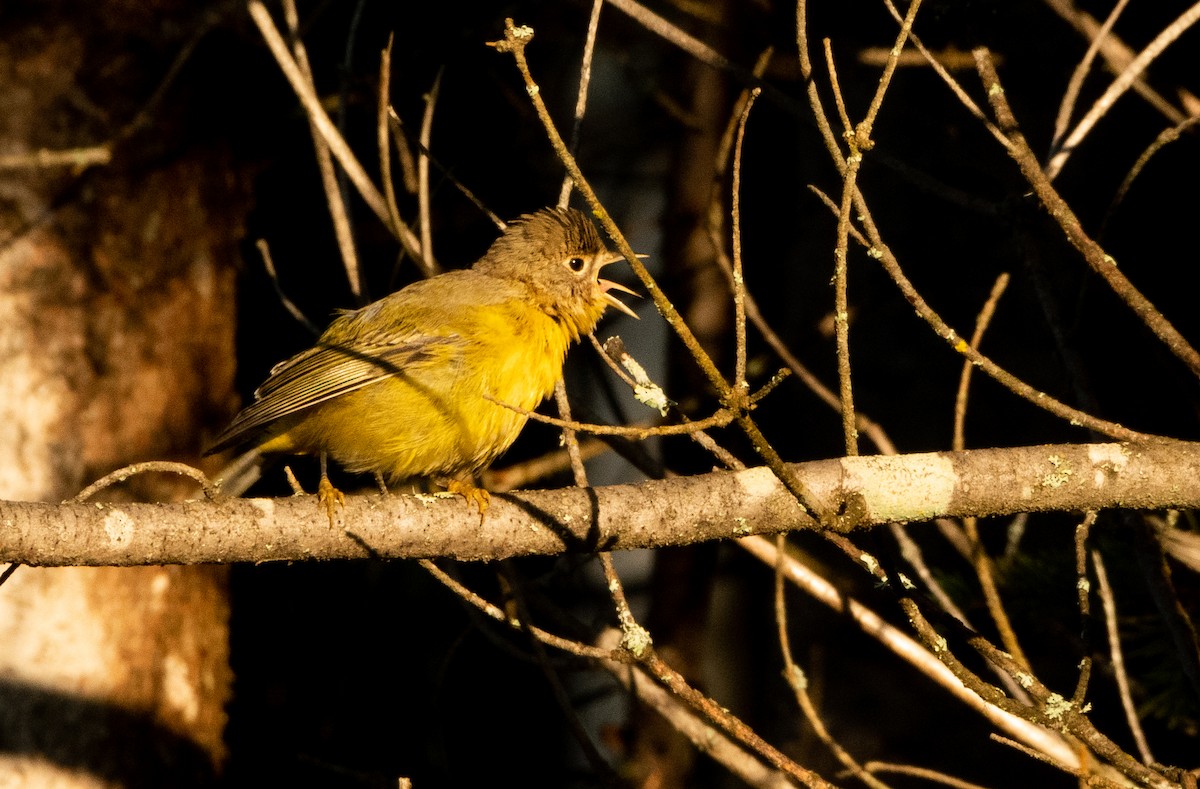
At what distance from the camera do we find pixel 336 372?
4.24 meters

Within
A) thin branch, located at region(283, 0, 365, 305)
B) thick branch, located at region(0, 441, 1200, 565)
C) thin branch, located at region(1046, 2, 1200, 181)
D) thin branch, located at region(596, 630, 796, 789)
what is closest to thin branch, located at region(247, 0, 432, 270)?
thin branch, located at region(283, 0, 365, 305)

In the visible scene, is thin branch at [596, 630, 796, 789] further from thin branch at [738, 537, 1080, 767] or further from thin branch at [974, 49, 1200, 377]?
thin branch at [974, 49, 1200, 377]

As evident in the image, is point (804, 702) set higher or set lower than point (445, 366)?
lower

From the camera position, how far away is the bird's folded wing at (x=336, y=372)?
4.10 metres

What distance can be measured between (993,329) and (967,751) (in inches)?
67.6

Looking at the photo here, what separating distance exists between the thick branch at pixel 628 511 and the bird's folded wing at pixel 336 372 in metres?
1.26

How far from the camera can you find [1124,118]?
14.7 feet

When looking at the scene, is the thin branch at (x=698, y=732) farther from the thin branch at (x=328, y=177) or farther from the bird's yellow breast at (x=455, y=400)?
the thin branch at (x=328, y=177)

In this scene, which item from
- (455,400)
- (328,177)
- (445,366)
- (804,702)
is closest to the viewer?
(804,702)

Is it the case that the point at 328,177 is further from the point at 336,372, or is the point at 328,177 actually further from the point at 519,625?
the point at 519,625

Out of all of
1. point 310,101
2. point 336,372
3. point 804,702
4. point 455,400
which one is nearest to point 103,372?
point 336,372

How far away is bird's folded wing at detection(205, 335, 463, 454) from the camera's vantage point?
410 cm

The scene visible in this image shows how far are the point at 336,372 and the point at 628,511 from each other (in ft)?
5.94

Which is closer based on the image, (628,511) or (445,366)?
(628,511)
